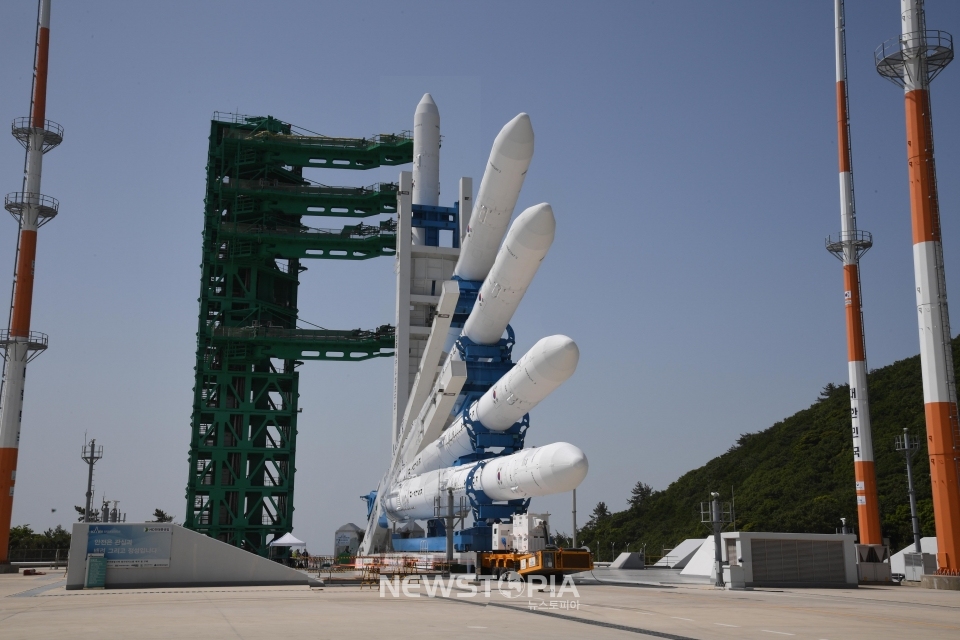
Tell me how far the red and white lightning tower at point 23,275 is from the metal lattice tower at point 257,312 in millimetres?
12689

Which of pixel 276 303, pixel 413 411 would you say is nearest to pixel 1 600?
pixel 413 411

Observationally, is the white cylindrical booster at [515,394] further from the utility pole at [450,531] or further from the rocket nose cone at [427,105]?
the rocket nose cone at [427,105]

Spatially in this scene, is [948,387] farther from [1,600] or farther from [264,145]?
[264,145]

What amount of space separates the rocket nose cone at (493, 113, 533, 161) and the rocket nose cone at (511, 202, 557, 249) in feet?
8.23

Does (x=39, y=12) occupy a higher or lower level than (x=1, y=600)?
higher

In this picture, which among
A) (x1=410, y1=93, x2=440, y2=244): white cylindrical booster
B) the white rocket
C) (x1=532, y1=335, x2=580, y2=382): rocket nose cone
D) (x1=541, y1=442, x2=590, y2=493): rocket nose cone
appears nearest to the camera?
(x1=541, y1=442, x2=590, y2=493): rocket nose cone

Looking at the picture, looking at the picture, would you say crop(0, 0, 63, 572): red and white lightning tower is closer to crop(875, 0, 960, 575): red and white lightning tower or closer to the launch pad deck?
the launch pad deck

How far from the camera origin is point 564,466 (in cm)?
2416

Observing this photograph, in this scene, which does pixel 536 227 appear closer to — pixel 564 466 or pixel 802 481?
pixel 564 466

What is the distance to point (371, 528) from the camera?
45531mm

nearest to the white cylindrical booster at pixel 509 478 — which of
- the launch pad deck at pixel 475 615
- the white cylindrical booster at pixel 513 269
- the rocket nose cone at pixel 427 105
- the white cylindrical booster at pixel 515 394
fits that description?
the white cylindrical booster at pixel 515 394

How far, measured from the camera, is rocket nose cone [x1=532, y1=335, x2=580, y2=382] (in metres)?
24.8

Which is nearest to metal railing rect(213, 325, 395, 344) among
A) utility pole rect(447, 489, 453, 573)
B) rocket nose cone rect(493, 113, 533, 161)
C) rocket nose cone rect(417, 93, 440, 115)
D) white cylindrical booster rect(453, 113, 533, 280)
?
rocket nose cone rect(417, 93, 440, 115)

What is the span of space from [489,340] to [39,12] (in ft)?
82.4
